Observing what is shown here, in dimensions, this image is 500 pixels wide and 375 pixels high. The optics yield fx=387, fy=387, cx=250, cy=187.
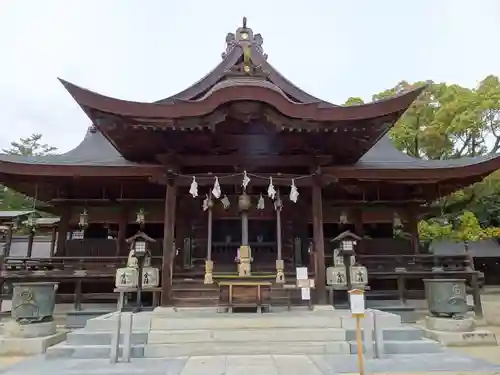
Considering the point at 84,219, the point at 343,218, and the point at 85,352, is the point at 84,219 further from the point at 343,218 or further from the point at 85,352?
the point at 343,218

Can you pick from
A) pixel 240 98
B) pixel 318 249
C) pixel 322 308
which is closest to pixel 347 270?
pixel 318 249

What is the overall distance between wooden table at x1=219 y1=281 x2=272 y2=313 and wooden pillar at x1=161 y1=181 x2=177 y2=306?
134 cm

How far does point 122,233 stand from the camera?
11.6 meters

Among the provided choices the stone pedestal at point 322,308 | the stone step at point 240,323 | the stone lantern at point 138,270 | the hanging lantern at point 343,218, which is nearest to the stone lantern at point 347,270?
the stone pedestal at point 322,308

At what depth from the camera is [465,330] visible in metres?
7.80

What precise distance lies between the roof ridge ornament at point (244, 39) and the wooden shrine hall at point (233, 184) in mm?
52

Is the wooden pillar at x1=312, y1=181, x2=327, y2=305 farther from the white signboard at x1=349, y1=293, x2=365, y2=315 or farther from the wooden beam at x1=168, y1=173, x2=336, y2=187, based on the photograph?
the white signboard at x1=349, y1=293, x2=365, y2=315

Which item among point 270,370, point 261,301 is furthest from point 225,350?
point 261,301

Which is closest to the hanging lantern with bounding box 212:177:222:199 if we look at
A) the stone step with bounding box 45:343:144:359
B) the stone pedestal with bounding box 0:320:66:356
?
the stone step with bounding box 45:343:144:359

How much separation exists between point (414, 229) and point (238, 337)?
289 inches

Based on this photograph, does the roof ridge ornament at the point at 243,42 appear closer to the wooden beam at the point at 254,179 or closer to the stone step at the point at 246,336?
the wooden beam at the point at 254,179

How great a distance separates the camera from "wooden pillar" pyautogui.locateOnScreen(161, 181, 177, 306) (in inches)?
347

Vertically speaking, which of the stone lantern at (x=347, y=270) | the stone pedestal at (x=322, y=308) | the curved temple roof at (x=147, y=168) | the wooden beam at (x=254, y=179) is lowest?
the stone pedestal at (x=322, y=308)

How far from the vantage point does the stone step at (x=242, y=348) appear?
6508 millimetres
